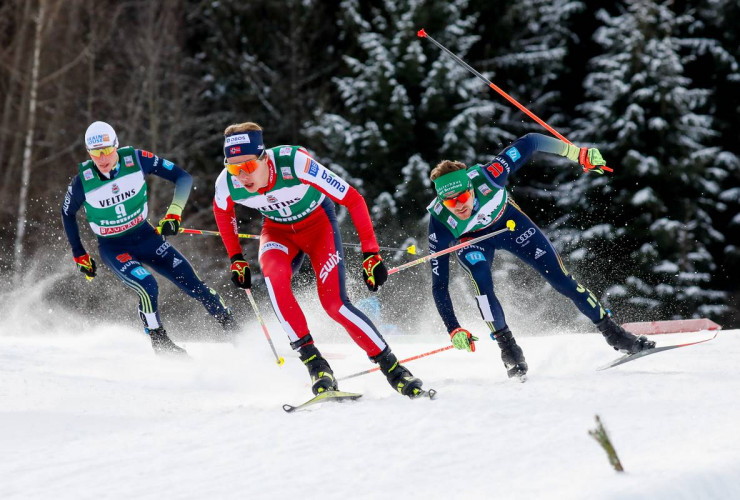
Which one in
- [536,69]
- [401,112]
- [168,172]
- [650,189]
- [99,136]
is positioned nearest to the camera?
[99,136]

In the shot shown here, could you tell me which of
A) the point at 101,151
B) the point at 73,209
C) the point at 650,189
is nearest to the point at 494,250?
the point at 101,151

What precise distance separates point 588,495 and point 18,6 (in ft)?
66.0

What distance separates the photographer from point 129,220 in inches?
257

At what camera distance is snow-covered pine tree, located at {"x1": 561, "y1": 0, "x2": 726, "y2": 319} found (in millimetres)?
15711

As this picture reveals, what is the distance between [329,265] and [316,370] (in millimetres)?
546

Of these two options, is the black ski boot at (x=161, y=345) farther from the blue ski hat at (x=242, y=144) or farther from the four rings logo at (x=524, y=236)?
the four rings logo at (x=524, y=236)

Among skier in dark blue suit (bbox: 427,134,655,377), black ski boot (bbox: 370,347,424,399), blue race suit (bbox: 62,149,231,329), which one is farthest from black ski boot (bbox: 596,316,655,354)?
blue race suit (bbox: 62,149,231,329)

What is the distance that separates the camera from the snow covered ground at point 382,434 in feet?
10.8

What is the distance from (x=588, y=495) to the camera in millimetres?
3008

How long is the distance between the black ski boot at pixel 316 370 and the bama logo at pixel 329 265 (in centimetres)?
32

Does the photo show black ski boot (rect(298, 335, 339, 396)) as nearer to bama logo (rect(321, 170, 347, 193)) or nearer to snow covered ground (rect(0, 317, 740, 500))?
snow covered ground (rect(0, 317, 740, 500))

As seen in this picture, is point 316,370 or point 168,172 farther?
point 168,172

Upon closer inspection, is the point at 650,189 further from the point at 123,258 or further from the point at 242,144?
the point at 242,144

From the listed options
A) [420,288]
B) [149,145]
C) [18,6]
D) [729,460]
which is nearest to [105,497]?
[729,460]
